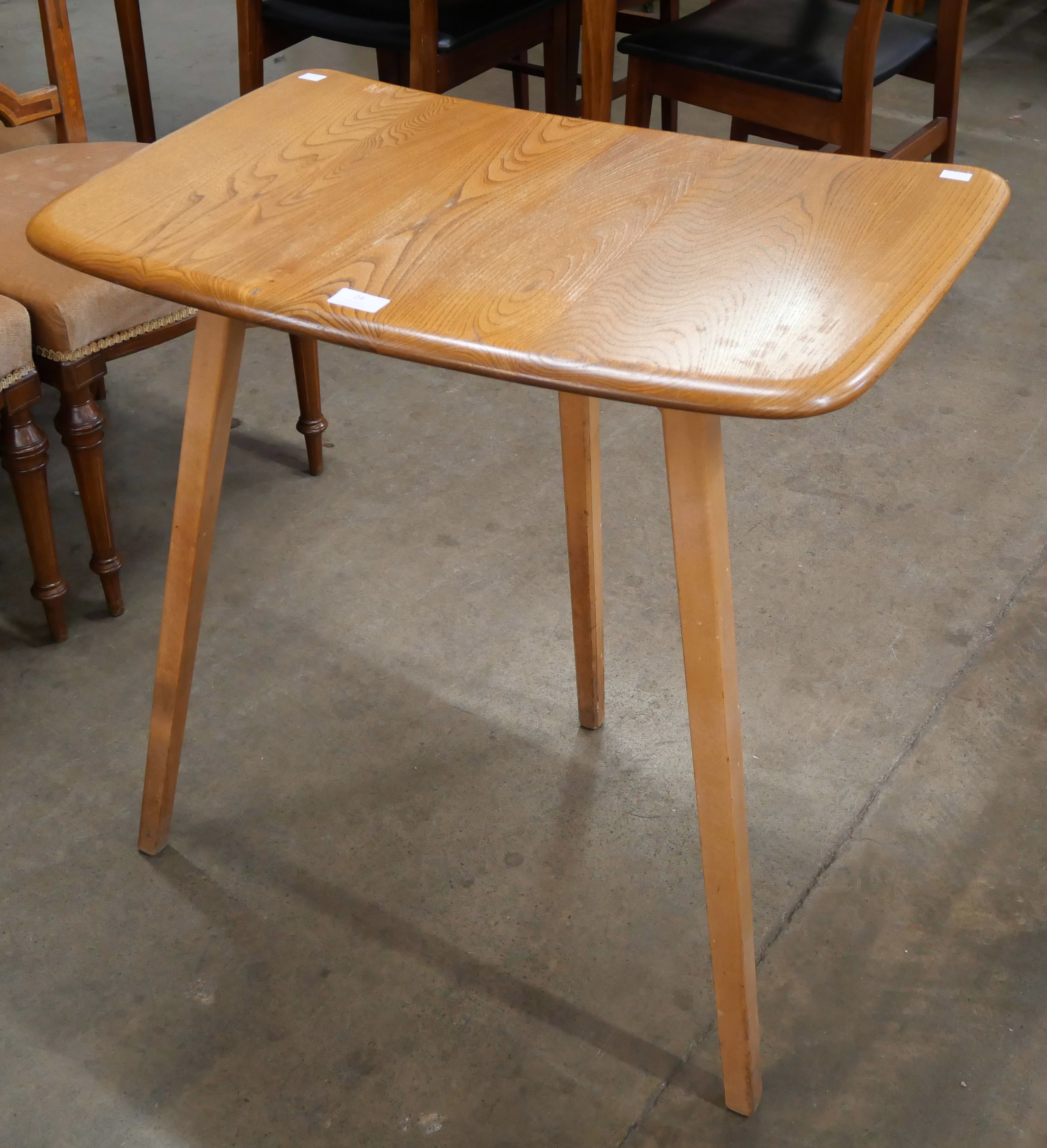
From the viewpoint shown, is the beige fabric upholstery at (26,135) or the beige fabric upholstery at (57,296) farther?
the beige fabric upholstery at (26,135)

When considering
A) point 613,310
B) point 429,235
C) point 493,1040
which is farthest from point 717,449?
point 493,1040

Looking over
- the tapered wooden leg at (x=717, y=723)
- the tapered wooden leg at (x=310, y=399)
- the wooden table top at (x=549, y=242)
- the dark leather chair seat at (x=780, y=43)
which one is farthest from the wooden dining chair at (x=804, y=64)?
the tapered wooden leg at (x=717, y=723)

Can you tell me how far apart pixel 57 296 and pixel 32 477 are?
0.23 metres

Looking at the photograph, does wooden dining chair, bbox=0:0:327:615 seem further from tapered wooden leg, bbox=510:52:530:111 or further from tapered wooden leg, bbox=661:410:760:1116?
tapered wooden leg, bbox=510:52:530:111

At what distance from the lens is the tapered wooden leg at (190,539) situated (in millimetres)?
1083

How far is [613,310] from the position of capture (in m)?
0.83

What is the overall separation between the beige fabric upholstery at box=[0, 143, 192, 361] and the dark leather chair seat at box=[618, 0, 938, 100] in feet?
3.84

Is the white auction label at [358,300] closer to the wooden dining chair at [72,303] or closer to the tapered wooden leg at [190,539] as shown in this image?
the tapered wooden leg at [190,539]

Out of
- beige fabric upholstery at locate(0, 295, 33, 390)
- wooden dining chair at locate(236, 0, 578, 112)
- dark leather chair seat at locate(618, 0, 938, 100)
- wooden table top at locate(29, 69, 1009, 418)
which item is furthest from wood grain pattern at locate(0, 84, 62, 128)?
dark leather chair seat at locate(618, 0, 938, 100)

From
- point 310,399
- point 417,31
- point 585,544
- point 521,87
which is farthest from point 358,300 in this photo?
point 521,87

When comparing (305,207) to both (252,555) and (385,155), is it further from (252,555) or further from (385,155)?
(252,555)

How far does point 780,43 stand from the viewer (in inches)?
90.1

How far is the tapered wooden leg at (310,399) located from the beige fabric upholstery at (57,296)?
0.90 ft

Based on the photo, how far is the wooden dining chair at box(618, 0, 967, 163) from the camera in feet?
7.02
